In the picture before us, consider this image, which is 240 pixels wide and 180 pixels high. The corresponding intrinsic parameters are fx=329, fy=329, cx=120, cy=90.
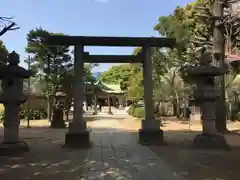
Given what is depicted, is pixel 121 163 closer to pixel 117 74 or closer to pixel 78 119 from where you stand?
pixel 78 119

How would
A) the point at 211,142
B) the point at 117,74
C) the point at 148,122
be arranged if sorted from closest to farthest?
the point at 211,142 < the point at 148,122 < the point at 117,74

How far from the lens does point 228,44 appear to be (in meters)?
20.1

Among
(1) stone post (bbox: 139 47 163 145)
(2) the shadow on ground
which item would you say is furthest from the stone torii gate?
(2) the shadow on ground

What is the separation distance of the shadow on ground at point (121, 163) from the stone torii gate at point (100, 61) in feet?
2.23


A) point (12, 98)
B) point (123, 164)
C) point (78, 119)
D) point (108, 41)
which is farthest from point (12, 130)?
point (108, 41)

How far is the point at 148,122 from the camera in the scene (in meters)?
Answer: 12.2

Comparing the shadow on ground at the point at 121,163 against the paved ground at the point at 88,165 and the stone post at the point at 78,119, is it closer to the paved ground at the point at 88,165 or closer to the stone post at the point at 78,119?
the paved ground at the point at 88,165

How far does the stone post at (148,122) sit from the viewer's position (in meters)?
12.1

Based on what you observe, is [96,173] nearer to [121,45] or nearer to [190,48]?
[121,45]

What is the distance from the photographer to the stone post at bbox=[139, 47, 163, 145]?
12094mm

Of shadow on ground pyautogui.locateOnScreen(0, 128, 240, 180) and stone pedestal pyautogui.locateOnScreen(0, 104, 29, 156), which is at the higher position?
stone pedestal pyautogui.locateOnScreen(0, 104, 29, 156)

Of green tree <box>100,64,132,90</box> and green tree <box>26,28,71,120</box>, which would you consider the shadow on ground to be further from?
green tree <box>100,64,132,90</box>

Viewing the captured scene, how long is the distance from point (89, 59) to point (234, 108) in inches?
598

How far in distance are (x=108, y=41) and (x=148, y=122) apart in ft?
11.0
